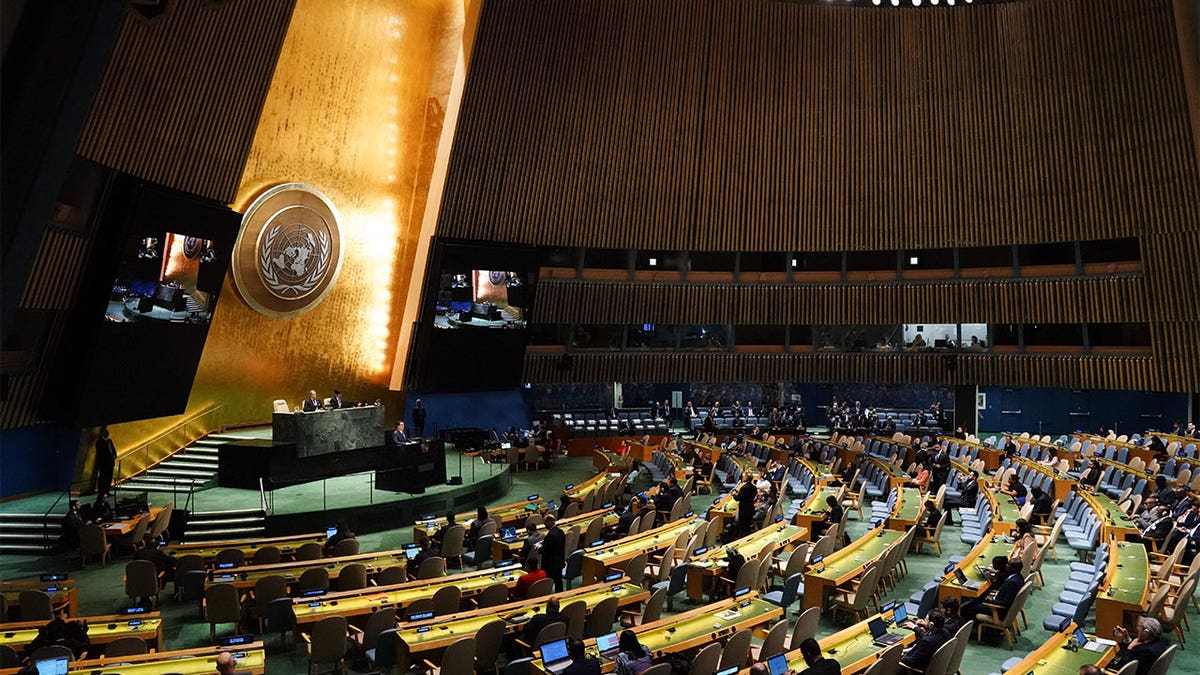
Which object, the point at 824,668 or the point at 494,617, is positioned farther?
the point at 494,617

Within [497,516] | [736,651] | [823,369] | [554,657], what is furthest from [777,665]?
[823,369]

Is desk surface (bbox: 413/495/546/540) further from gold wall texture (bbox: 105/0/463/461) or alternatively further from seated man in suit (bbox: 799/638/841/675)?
seated man in suit (bbox: 799/638/841/675)

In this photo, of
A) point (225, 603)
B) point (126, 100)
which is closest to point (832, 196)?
point (126, 100)

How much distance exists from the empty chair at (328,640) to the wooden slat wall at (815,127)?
15877 millimetres

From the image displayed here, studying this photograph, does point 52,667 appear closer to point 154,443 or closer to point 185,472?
point 185,472

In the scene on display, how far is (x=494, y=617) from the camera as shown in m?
8.55

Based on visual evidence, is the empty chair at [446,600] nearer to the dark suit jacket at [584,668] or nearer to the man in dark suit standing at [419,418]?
the dark suit jacket at [584,668]

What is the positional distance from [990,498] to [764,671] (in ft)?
31.0

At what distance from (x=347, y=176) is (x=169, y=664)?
16.0m

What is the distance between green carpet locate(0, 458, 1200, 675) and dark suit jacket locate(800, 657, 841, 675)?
2.95 m

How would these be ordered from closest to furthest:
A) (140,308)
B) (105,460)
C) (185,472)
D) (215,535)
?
(215,535) → (140,308) → (105,460) → (185,472)

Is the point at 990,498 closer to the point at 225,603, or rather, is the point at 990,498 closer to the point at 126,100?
the point at 225,603

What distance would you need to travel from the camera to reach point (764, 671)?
6082 millimetres

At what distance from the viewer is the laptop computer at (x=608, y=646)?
292 inches
